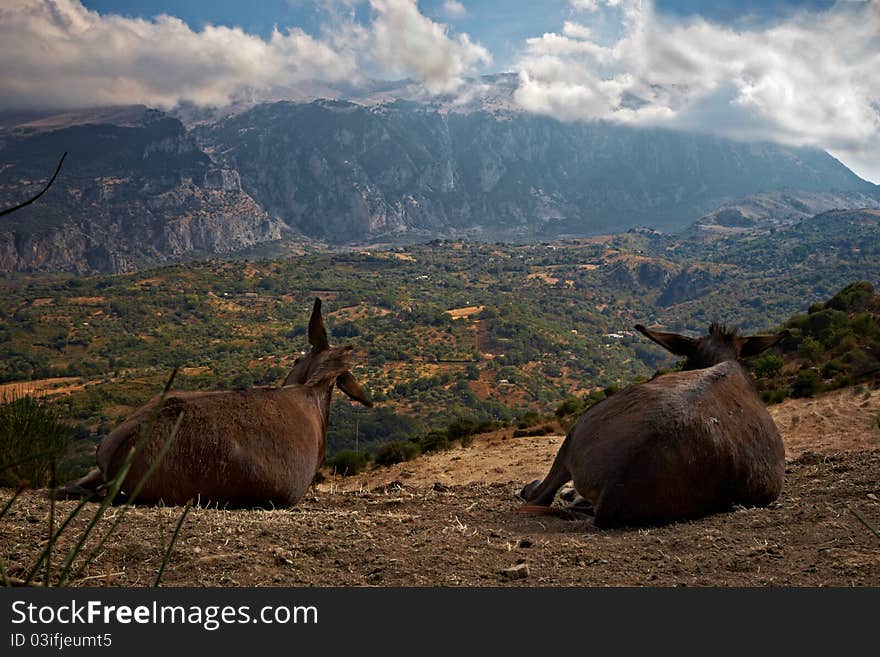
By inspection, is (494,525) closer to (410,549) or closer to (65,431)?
(410,549)

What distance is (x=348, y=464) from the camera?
19109 mm

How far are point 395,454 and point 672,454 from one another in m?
14.0

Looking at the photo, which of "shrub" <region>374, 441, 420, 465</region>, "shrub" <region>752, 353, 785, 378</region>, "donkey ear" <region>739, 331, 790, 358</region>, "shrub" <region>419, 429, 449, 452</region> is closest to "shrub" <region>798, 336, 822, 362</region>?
"shrub" <region>752, 353, 785, 378</region>

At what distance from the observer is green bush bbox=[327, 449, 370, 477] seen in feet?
60.9

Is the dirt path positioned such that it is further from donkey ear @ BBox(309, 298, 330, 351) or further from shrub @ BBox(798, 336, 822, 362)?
shrub @ BBox(798, 336, 822, 362)

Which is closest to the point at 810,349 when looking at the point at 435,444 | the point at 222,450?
the point at 435,444

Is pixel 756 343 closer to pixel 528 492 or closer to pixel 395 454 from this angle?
pixel 528 492

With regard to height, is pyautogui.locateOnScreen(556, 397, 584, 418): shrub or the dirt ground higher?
the dirt ground

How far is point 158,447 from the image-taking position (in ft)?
26.0

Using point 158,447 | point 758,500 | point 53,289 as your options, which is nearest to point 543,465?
point 758,500

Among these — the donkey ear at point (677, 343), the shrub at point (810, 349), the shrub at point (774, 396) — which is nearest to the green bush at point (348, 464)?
the donkey ear at point (677, 343)

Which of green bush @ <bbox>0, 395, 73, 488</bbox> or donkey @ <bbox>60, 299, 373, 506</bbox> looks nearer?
donkey @ <bbox>60, 299, 373, 506</bbox>

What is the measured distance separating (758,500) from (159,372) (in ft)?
371

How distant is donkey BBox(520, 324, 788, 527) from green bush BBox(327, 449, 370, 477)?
431 inches
